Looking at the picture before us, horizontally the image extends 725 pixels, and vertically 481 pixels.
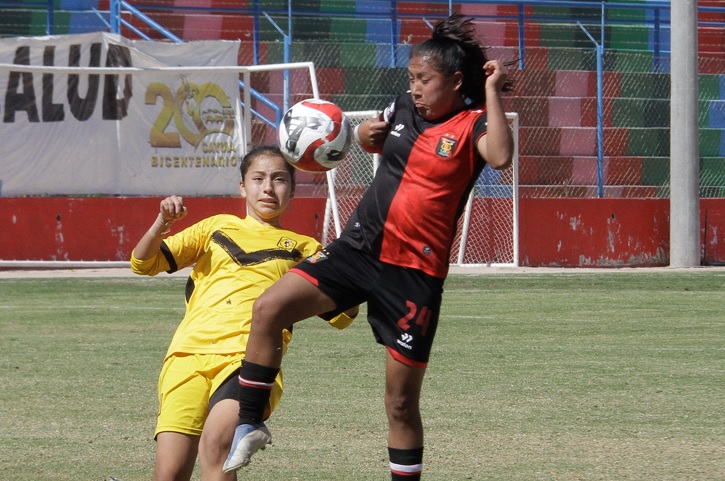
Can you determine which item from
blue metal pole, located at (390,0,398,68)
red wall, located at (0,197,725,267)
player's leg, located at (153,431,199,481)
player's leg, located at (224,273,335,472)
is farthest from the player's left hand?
blue metal pole, located at (390,0,398,68)

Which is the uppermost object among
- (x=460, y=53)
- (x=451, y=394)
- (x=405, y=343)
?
(x=460, y=53)

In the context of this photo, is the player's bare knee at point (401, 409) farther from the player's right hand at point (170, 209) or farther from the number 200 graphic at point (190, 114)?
the number 200 graphic at point (190, 114)

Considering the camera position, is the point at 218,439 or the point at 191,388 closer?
the point at 218,439

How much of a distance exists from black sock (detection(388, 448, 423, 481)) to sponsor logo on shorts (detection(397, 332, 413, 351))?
0.41 meters

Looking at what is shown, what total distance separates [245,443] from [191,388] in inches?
15.7

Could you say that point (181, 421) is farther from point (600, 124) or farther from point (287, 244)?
point (600, 124)

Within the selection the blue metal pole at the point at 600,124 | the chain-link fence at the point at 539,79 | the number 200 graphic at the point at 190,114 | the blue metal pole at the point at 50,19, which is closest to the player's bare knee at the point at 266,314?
the number 200 graphic at the point at 190,114

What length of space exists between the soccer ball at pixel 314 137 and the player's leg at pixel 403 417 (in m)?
1.11

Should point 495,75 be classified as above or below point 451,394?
above

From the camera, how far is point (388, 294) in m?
4.82

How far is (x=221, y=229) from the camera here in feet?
17.3

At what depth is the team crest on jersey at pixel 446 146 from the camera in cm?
485

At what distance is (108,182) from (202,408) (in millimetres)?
14252

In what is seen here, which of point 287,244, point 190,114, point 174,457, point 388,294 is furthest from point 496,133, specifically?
point 190,114
